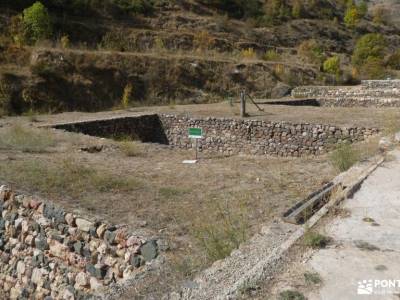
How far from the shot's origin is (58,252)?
523 cm

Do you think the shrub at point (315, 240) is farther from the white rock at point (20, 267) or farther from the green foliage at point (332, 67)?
the green foliage at point (332, 67)

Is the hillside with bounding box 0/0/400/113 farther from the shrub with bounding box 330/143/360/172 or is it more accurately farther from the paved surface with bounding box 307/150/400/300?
the paved surface with bounding box 307/150/400/300

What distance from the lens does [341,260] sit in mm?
3244

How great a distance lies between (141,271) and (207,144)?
9176mm

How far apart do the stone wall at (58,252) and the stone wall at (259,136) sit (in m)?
7.54

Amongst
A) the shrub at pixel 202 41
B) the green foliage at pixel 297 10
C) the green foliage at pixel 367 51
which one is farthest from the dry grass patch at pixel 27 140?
the green foliage at pixel 297 10

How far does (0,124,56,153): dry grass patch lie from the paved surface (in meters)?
6.58

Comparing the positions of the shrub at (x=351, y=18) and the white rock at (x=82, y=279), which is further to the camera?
the shrub at (x=351, y=18)

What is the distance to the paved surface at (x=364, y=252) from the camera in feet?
9.37

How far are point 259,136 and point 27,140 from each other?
604 centimetres

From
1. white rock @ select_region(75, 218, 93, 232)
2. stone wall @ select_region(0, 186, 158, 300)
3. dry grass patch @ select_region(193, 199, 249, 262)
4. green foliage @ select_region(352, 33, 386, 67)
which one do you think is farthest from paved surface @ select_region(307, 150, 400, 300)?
green foliage @ select_region(352, 33, 386, 67)

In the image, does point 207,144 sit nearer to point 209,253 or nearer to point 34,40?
point 209,253

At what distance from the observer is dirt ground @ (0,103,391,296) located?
4.85 metres

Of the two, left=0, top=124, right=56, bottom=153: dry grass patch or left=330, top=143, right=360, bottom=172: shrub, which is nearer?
left=330, top=143, right=360, bottom=172: shrub
